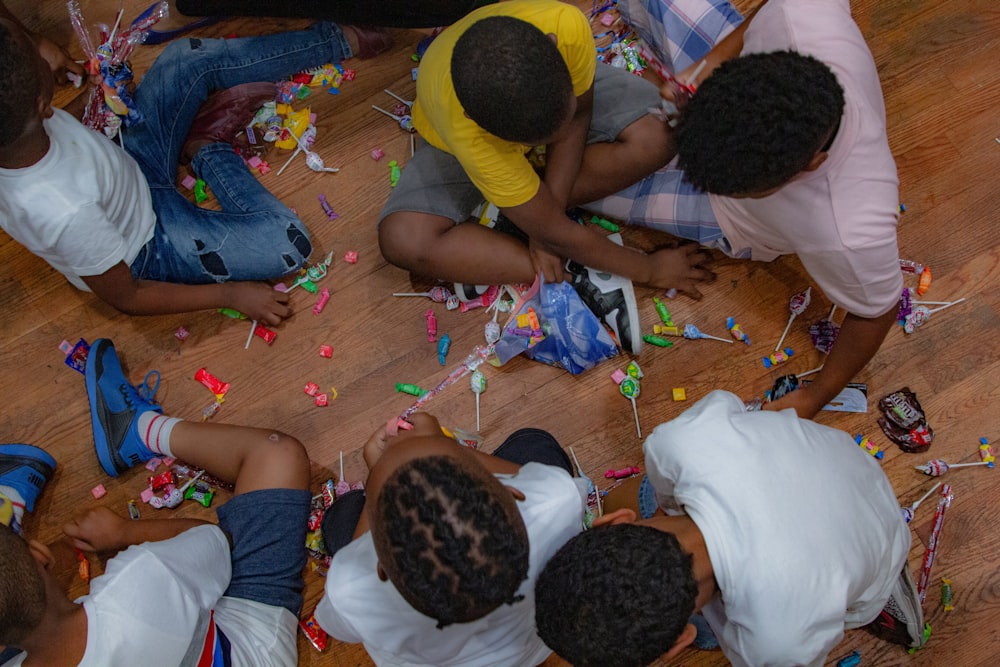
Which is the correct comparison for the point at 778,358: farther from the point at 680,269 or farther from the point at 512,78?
the point at 512,78

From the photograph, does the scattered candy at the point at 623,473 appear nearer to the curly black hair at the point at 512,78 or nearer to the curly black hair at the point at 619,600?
the curly black hair at the point at 619,600

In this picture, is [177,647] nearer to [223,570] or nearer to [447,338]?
[223,570]

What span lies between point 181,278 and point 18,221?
353mm

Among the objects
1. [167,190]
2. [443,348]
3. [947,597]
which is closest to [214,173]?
[167,190]

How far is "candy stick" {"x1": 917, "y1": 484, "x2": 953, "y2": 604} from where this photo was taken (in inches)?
60.4

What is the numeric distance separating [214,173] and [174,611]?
1.00 meters

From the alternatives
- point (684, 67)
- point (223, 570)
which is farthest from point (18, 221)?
point (684, 67)

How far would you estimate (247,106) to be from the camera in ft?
5.97

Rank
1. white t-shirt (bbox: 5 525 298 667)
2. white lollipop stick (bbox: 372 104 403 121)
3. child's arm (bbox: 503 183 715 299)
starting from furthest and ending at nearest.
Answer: white lollipop stick (bbox: 372 104 403 121)
child's arm (bbox: 503 183 715 299)
white t-shirt (bbox: 5 525 298 667)

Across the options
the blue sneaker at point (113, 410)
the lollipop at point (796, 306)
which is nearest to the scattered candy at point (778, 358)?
the lollipop at point (796, 306)

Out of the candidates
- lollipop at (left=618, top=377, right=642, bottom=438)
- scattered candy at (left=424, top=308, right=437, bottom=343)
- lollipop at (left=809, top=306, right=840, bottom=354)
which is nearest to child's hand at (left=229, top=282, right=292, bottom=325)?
scattered candy at (left=424, top=308, right=437, bottom=343)

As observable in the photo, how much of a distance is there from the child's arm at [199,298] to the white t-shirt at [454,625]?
692 millimetres

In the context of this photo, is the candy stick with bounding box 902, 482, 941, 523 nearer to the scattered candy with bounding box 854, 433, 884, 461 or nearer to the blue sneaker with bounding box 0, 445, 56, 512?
the scattered candy with bounding box 854, 433, 884, 461

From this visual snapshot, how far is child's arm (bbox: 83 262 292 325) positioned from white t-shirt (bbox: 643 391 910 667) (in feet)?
3.09
